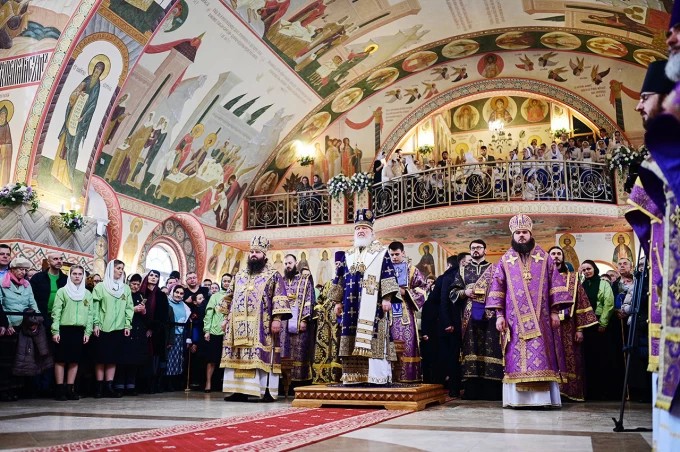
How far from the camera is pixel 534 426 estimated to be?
5004 mm

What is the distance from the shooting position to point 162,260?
55.1 feet

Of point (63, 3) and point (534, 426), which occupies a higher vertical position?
point (63, 3)

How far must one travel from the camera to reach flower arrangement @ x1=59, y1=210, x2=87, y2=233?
10.9 meters

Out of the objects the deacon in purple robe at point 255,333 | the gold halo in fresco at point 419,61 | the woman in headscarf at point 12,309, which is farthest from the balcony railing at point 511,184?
the woman in headscarf at point 12,309

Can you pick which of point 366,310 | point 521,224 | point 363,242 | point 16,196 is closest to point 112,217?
point 16,196

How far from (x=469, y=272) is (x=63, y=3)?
7971mm

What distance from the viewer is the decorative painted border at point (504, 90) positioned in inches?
712

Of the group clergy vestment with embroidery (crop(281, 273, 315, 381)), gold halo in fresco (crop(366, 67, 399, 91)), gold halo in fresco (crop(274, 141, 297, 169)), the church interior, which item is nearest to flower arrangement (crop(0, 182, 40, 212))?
the church interior

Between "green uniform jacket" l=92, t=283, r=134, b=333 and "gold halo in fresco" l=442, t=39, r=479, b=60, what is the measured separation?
1239cm

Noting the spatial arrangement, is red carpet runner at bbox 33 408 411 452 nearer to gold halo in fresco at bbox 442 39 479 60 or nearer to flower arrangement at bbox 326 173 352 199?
flower arrangement at bbox 326 173 352 199

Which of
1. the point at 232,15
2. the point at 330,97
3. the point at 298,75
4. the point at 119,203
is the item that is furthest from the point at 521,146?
the point at 119,203

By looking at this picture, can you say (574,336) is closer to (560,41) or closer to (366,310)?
(366,310)

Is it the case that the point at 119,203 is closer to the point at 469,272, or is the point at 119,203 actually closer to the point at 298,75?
the point at 298,75

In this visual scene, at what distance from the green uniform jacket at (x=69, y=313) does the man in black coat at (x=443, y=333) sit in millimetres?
4496
